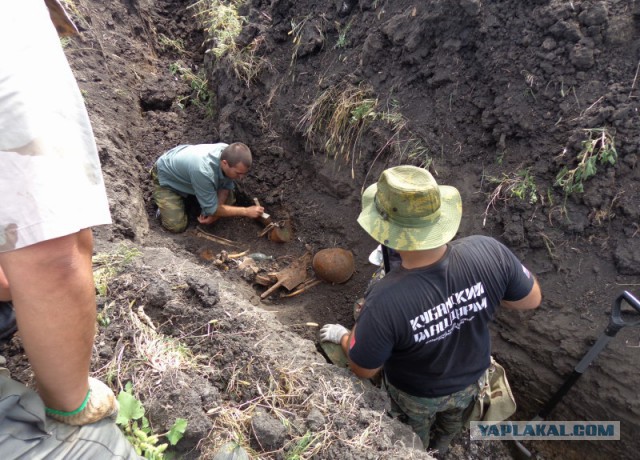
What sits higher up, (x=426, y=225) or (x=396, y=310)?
(x=426, y=225)

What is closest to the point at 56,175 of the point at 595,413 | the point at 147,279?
the point at 147,279

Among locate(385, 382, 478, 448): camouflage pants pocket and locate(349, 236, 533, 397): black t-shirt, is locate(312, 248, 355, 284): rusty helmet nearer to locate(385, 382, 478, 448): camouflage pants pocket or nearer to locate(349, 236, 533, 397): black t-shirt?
locate(385, 382, 478, 448): camouflage pants pocket

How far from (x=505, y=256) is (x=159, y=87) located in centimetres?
452

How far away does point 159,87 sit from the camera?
4.95 metres

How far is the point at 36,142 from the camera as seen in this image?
41.3 inches

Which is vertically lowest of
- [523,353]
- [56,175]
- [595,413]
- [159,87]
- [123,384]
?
[595,413]

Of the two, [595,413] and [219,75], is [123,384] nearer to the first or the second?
[595,413]

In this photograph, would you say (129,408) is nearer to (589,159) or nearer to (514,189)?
(514,189)

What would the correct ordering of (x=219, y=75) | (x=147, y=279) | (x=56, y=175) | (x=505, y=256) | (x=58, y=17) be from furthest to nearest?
(x=219, y=75) → (x=147, y=279) → (x=505, y=256) → (x=58, y=17) → (x=56, y=175)

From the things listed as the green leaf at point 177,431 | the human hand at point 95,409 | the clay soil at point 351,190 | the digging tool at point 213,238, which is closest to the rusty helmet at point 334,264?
the clay soil at point 351,190

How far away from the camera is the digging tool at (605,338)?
2357 millimetres

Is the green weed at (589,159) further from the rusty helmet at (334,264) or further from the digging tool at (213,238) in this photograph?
the digging tool at (213,238)

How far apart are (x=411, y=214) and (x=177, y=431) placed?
1.39 m

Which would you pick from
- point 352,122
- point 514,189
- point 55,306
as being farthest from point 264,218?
point 55,306
